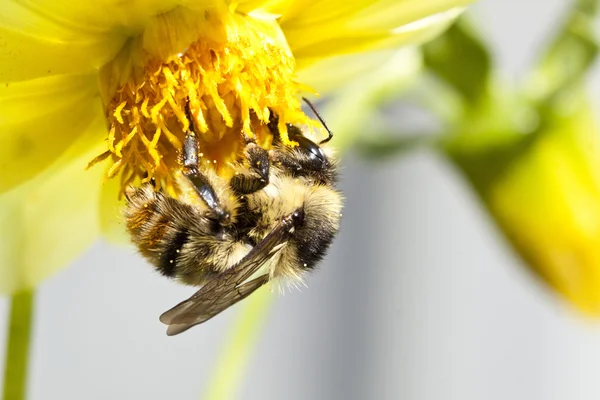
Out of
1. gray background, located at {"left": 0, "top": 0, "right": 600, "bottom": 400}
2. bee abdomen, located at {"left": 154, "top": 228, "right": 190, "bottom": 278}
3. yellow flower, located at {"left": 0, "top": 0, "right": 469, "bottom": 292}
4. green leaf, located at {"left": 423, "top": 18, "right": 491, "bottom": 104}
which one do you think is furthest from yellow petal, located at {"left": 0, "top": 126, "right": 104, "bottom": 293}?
gray background, located at {"left": 0, "top": 0, "right": 600, "bottom": 400}

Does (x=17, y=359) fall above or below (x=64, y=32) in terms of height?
below

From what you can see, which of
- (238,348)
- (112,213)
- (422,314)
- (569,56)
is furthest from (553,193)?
(422,314)

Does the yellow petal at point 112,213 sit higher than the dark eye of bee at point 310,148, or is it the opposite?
the dark eye of bee at point 310,148

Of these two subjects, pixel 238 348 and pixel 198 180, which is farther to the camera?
pixel 238 348

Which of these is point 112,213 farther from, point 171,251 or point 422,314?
point 422,314

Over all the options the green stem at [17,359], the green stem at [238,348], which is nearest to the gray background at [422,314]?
the green stem at [238,348]

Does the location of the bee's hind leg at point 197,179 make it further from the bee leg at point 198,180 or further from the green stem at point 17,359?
the green stem at point 17,359
